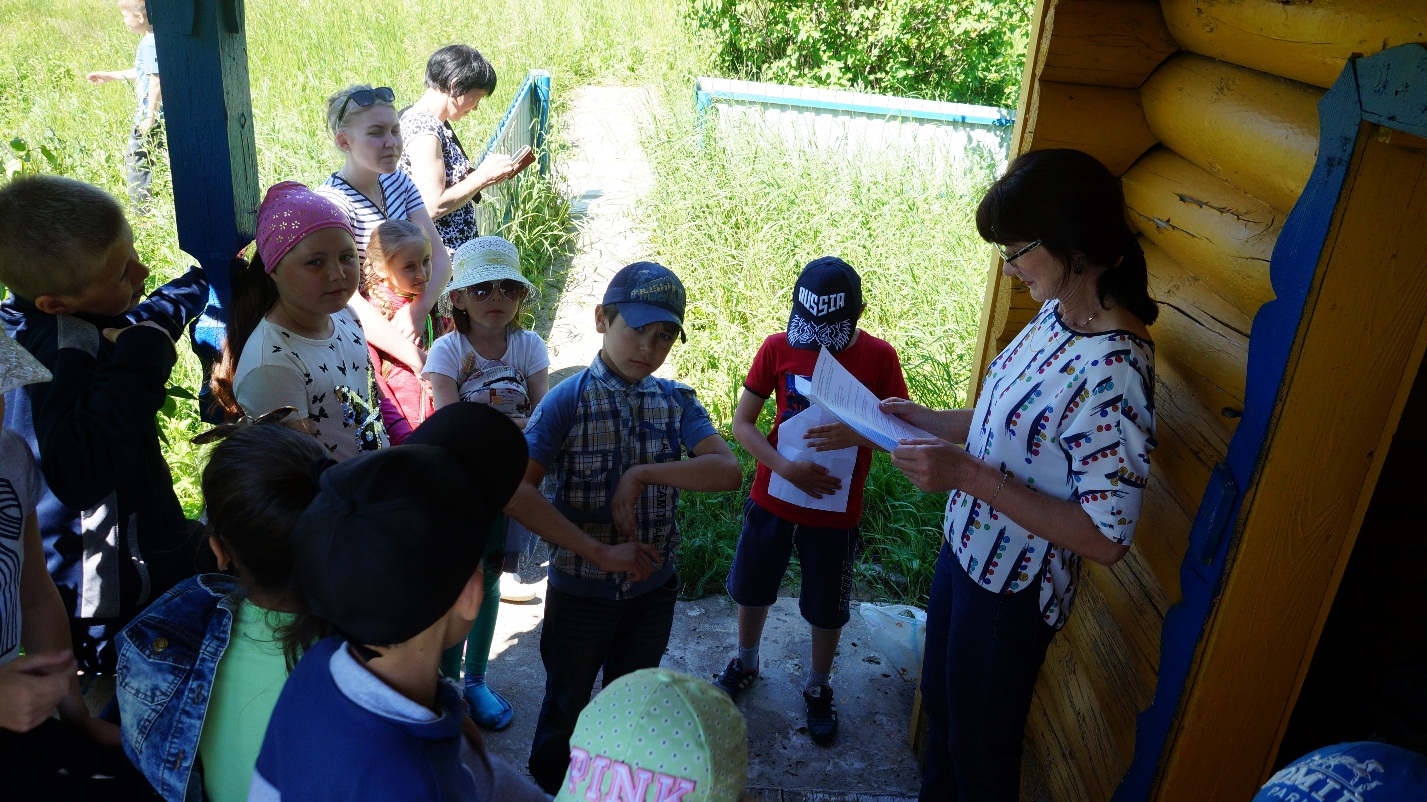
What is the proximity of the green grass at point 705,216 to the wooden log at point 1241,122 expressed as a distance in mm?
2324

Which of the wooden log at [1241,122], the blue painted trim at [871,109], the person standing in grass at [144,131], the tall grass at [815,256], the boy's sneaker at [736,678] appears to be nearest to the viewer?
the wooden log at [1241,122]

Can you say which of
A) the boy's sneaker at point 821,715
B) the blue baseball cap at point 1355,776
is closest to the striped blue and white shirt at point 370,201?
the boy's sneaker at point 821,715

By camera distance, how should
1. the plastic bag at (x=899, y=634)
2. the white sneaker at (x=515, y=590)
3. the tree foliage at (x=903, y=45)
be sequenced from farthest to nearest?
the tree foliage at (x=903, y=45) → the white sneaker at (x=515, y=590) → the plastic bag at (x=899, y=634)

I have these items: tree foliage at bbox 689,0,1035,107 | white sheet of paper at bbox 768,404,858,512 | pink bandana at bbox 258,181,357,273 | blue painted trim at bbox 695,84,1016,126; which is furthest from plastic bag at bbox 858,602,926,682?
tree foliage at bbox 689,0,1035,107

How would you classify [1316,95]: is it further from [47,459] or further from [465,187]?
[465,187]

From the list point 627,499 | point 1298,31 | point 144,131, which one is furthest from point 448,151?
point 1298,31

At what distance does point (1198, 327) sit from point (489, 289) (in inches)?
78.3

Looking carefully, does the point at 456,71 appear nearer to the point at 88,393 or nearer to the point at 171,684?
the point at 88,393

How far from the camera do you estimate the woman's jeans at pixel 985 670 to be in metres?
2.10

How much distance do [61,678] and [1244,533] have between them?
2134mm

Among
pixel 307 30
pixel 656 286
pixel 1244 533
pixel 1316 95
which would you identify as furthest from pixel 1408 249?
pixel 307 30

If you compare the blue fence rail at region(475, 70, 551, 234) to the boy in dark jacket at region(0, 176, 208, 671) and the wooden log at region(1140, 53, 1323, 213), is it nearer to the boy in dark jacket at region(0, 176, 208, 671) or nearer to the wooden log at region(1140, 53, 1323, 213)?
the boy in dark jacket at region(0, 176, 208, 671)

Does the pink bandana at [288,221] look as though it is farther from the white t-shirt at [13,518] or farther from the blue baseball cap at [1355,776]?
the blue baseball cap at [1355,776]

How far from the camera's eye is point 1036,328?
84.7 inches
